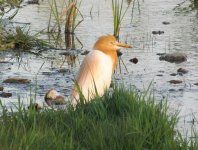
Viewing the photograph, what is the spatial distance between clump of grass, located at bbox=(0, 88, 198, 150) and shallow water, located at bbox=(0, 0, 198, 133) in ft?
2.81

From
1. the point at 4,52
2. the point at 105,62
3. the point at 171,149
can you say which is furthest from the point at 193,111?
the point at 4,52

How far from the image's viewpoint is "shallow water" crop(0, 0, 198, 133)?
29.8 feet

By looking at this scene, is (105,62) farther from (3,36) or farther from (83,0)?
(83,0)

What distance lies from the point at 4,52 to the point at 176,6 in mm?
4900

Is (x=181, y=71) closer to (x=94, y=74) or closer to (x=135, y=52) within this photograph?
(x=135, y=52)

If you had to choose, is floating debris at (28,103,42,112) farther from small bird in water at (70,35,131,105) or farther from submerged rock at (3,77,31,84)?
submerged rock at (3,77,31,84)

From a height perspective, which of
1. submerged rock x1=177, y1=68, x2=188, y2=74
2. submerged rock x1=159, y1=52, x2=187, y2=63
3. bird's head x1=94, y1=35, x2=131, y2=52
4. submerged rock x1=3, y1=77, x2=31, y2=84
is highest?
bird's head x1=94, y1=35, x2=131, y2=52

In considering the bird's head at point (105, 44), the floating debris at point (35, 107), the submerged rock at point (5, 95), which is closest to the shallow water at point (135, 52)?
the submerged rock at point (5, 95)

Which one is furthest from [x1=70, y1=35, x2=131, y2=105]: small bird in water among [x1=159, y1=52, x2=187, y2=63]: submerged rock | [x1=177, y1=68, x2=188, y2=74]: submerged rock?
[x1=159, y1=52, x2=187, y2=63]: submerged rock

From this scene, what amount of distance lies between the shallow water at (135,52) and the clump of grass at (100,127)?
2.81 feet

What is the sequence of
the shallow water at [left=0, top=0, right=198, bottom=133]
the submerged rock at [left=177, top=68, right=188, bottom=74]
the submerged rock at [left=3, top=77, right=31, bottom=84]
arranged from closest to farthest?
the shallow water at [left=0, top=0, right=198, bottom=133] < the submerged rock at [left=3, top=77, right=31, bottom=84] < the submerged rock at [left=177, top=68, right=188, bottom=74]

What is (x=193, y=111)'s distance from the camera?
801 centimetres

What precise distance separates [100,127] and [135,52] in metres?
5.88

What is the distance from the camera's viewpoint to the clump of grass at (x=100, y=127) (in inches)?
210
